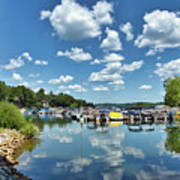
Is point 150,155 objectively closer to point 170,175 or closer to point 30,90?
point 170,175

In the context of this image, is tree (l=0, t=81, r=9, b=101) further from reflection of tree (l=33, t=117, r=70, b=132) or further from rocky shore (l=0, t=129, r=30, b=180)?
rocky shore (l=0, t=129, r=30, b=180)

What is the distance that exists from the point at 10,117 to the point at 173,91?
3079 inches

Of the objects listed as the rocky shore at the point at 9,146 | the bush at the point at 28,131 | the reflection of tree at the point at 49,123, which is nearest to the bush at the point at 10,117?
the bush at the point at 28,131

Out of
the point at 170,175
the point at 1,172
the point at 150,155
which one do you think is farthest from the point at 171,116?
the point at 1,172

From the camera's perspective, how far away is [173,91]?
9031cm

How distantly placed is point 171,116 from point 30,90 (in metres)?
124

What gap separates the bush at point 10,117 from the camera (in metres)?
29.7

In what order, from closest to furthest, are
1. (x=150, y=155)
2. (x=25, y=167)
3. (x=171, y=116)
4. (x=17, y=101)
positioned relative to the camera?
1. (x=25, y=167)
2. (x=150, y=155)
3. (x=171, y=116)
4. (x=17, y=101)

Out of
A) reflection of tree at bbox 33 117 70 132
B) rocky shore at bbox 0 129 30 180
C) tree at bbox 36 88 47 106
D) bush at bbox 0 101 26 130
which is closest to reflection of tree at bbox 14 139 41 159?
rocky shore at bbox 0 129 30 180

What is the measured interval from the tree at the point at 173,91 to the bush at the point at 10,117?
244 ft

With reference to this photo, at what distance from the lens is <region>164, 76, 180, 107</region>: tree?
292 feet

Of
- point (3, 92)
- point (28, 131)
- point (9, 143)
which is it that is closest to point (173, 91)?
point (28, 131)

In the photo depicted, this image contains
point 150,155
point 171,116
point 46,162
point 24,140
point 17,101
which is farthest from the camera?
point 17,101

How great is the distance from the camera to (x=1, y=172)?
520 inches
